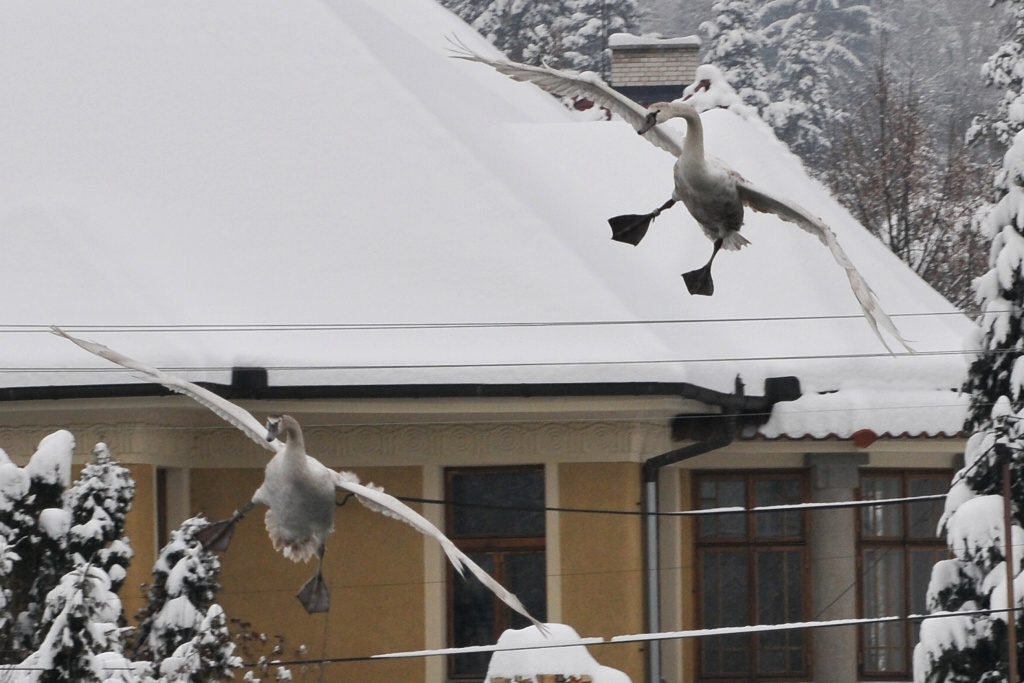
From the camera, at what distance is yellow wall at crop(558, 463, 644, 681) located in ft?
57.5

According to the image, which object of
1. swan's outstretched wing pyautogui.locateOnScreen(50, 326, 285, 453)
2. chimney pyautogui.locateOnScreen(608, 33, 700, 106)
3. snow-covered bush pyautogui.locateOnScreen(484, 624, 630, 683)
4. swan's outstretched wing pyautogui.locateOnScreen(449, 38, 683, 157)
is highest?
chimney pyautogui.locateOnScreen(608, 33, 700, 106)

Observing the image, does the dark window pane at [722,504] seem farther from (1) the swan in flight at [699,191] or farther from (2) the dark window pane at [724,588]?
(1) the swan in flight at [699,191]

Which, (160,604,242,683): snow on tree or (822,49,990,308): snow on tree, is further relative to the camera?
(822,49,990,308): snow on tree

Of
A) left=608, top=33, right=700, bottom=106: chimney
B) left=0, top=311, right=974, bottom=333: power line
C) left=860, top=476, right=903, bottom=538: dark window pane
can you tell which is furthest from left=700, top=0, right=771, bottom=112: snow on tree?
left=0, top=311, right=974, bottom=333: power line

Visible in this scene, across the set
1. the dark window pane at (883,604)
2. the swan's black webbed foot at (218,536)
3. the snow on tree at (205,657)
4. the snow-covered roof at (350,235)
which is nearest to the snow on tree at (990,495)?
the snow-covered roof at (350,235)

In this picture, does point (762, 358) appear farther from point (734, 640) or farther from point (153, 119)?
point (153, 119)

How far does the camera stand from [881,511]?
776 inches

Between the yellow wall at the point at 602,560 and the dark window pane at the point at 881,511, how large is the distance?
3137 millimetres

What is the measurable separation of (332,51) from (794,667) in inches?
309

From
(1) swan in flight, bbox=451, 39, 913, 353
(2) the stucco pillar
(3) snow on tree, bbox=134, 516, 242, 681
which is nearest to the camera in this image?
(1) swan in flight, bbox=451, 39, 913, 353

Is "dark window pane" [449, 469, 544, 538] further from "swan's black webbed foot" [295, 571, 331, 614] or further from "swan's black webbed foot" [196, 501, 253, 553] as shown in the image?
"swan's black webbed foot" [196, 501, 253, 553]

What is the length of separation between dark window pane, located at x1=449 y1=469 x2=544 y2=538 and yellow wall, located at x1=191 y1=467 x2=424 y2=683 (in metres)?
0.47

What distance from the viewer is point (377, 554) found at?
57.5 ft

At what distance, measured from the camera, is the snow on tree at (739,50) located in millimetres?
47375
